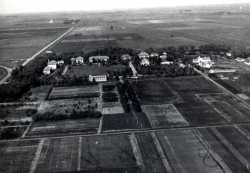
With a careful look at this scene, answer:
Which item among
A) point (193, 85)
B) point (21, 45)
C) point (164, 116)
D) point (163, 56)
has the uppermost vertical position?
point (21, 45)

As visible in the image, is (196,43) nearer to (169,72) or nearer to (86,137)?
(169,72)

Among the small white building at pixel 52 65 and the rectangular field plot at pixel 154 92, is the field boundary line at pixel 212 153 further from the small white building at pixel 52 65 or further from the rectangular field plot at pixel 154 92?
the small white building at pixel 52 65

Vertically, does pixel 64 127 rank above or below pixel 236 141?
above

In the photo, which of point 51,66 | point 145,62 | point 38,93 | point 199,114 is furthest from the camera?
point 145,62

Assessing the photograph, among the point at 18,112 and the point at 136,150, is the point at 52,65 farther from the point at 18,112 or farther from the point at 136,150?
the point at 136,150

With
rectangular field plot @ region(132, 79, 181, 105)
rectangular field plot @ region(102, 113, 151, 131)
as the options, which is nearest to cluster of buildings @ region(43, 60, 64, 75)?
rectangular field plot @ region(132, 79, 181, 105)

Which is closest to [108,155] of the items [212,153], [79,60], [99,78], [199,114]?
[212,153]

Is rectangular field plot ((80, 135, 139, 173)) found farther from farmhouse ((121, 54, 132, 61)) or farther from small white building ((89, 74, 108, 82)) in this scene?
farmhouse ((121, 54, 132, 61))
